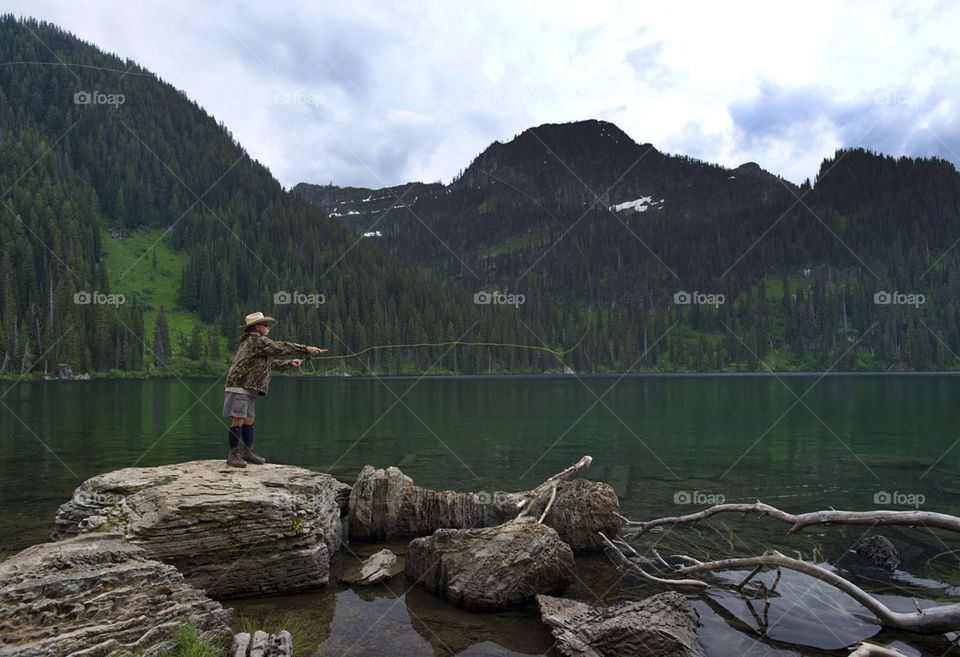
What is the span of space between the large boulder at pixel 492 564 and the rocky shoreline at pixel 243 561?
0.02 metres

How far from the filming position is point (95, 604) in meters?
6.95

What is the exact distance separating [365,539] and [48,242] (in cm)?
17454

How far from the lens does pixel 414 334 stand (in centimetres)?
17675

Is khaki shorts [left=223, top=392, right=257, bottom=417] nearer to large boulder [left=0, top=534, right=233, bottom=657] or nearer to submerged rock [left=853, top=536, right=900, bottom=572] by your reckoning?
large boulder [left=0, top=534, right=233, bottom=657]

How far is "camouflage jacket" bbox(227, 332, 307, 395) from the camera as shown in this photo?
1204 centimetres

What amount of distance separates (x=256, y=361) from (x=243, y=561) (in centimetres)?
420

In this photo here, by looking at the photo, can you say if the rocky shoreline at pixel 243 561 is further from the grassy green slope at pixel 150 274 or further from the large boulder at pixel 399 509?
the grassy green slope at pixel 150 274

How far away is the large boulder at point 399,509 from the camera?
14.4m

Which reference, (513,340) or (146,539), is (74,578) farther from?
(513,340)

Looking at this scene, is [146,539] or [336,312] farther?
[336,312]

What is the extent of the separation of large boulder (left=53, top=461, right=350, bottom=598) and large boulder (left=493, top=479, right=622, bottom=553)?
5800 millimetres

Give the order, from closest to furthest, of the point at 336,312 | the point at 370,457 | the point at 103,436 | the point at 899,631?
the point at 899,631, the point at 370,457, the point at 103,436, the point at 336,312

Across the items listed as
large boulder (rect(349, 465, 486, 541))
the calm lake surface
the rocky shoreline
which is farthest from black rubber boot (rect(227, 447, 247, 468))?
large boulder (rect(349, 465, 486, 541))

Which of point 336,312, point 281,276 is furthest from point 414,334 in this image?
point 281,276
